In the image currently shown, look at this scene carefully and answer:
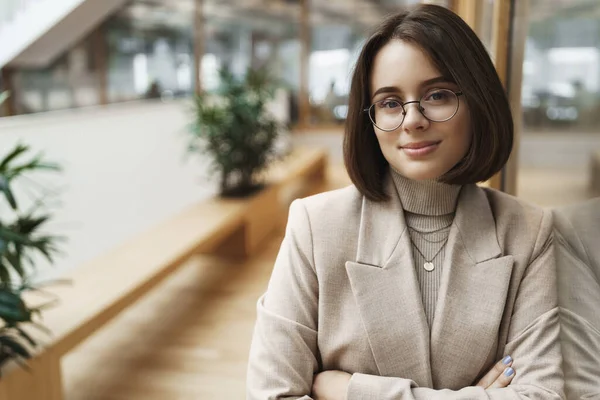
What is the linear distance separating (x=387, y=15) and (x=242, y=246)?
4.26 m

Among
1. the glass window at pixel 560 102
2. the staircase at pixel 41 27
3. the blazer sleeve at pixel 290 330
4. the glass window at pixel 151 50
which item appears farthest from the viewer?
the glass window at pixel 151 50

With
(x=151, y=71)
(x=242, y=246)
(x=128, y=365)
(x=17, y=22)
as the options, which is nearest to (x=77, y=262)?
(x=242, y=246)

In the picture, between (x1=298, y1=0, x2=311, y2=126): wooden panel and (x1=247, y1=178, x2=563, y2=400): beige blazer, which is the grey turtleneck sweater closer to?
(x1=247, y1=178, x2=563, y2=400): beige blazer

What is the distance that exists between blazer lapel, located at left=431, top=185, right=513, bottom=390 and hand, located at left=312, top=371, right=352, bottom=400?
0.18 m

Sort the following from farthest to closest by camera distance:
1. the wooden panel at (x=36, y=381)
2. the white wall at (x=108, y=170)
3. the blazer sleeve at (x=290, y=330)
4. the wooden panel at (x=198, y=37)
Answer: the wooden panel at (x=198, y=37)
the white wall at (x=108, y=170)
the wooden panel at (x=36, y=381)
the blazer sleeve at (x=290, y=330)

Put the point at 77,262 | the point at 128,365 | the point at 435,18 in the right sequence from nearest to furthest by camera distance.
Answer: the point at 435,18
the point at 128,365
the point at 77,262

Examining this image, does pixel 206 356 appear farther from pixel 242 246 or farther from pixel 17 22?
pixel 17 22

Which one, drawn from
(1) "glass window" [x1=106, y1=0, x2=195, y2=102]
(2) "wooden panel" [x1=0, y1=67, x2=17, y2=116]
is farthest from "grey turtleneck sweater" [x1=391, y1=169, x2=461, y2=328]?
(1) "glass window" [x1=106, y1=0, x2=195, y2=102]

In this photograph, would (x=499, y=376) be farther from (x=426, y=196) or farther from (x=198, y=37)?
(x=198, y=37)

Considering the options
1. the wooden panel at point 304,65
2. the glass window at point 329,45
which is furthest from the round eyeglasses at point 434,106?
the wooden panel at point 304,65

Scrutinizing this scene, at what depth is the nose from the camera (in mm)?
1051

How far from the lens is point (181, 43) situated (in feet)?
26.7

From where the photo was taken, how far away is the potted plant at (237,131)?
17.6 feet

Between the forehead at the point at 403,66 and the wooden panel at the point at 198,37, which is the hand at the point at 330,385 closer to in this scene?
the forehead at the point at 403,66
